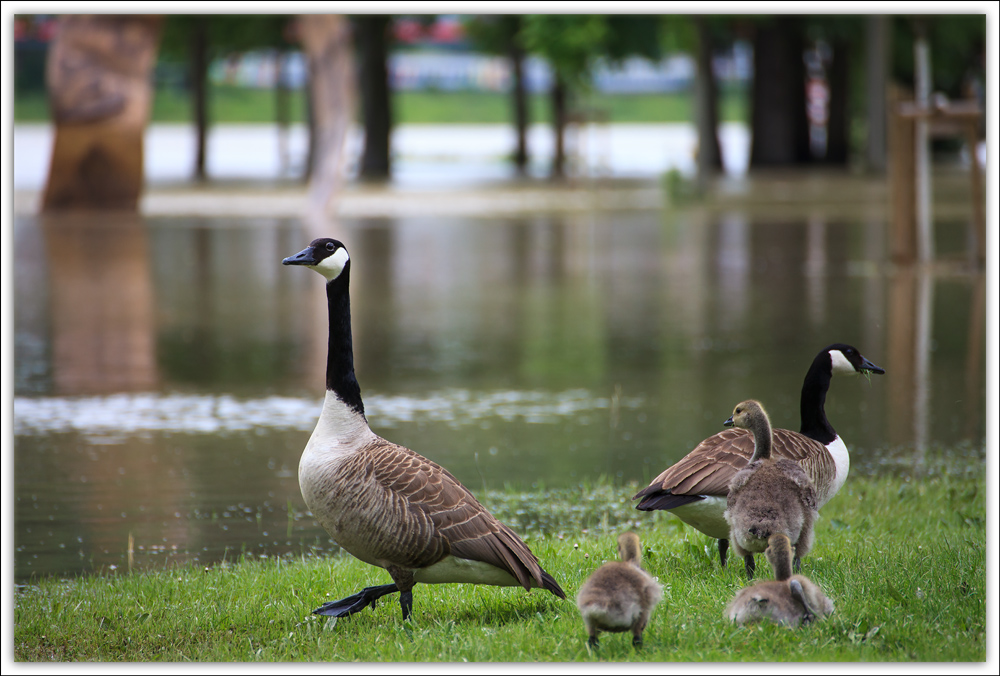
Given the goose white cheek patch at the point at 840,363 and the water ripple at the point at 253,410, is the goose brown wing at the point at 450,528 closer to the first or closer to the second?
the goose white cheek patch at the point at 840,363

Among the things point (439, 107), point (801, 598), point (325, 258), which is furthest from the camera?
point (439, 107)

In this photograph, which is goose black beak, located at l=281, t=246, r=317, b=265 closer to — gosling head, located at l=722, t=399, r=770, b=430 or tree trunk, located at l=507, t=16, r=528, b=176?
gosling head, located at l=722, t=399, r=770, b=430

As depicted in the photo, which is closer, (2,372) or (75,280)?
(2,372)

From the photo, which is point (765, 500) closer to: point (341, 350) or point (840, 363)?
point (840, 363)

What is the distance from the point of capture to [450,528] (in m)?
4.43

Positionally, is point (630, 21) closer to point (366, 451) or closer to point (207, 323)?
point (207, 323)

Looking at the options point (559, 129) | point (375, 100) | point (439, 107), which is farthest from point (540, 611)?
point (439, 107)

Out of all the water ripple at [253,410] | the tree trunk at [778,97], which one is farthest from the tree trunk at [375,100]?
the water ripple at [253,410]

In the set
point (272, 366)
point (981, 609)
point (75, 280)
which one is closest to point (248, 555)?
point (981, 609)

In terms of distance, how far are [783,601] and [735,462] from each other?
757mm

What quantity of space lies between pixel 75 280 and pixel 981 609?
496 inches

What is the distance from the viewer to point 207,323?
12422mm

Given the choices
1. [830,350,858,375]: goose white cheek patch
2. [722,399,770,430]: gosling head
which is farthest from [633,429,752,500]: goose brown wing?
[830,350,858,375]: goose white cheek patch

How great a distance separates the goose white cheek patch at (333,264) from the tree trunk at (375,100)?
32.2 meters
